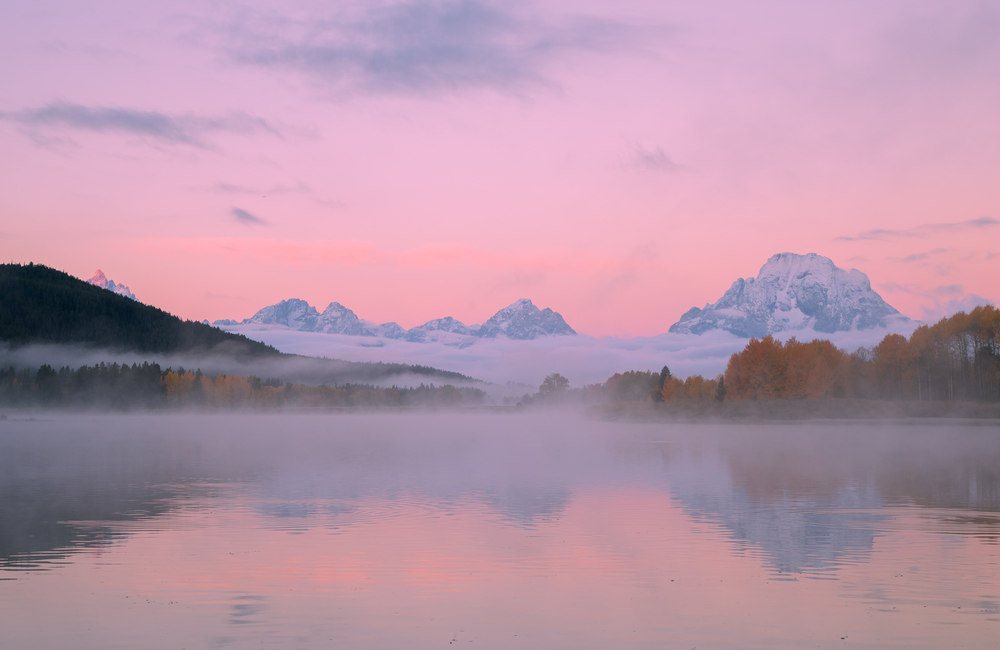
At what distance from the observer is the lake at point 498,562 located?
602 inches

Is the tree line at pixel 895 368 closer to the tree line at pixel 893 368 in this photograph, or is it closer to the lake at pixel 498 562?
the tree line at pixel 893 368

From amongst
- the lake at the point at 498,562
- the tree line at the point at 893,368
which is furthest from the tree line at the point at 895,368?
the lake at the point at 498,562

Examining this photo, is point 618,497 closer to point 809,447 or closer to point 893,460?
point 893,460

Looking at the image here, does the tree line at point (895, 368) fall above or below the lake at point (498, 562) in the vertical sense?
above

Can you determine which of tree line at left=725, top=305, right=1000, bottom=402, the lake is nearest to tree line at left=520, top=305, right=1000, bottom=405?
tree line at left=725, top=305, right=1000, bottom=402

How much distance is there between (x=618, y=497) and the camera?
36938 millimetres

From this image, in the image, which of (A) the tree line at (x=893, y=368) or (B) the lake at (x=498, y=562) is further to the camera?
(A) the tree line at (x=893, y=368)

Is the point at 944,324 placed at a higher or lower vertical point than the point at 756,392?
higher

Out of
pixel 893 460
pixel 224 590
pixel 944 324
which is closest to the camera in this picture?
pixel 224 590

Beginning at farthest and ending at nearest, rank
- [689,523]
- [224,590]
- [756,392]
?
[756,392]
[689,523]
[224,590]

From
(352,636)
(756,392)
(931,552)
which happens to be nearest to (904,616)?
(931,552)

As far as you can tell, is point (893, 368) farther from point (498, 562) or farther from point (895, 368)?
point (498, 562)

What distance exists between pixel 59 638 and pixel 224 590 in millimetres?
4157

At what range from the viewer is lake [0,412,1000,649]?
15289 millimetres
